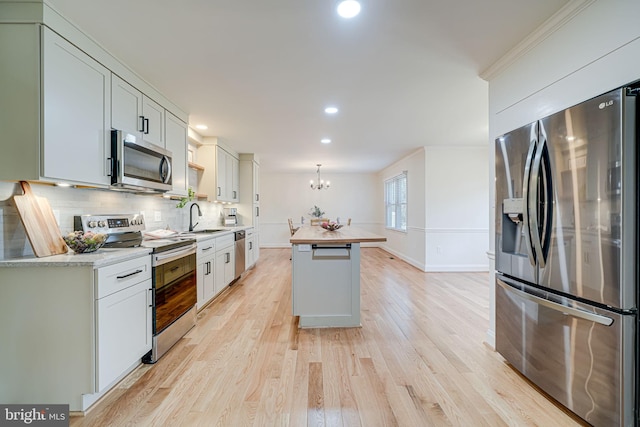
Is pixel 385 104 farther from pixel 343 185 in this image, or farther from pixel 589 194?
pixel 343 185

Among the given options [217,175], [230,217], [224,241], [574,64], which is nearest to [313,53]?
[574,64]

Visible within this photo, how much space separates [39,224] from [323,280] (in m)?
2.23

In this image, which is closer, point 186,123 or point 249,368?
point 249,368

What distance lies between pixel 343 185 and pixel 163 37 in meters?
7.44

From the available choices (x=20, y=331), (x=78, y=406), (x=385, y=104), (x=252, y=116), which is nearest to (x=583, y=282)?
(x=385, y=104)

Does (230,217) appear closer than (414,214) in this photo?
Yes

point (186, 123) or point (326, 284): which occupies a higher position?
point (186, 123)

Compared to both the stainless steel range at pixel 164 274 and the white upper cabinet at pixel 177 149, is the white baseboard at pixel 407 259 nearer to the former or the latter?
the stainless steel range at pixel 164 274

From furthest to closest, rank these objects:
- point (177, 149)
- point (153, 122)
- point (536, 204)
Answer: point (177, 149) → point (153, 122) → point (536, 204)

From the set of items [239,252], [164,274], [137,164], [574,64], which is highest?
[574,64]

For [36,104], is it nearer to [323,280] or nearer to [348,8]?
[348,8]

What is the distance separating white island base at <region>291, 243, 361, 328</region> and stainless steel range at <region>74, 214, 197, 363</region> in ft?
3.43

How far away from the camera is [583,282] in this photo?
4.90 ft

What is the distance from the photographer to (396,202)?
7.67 metres
